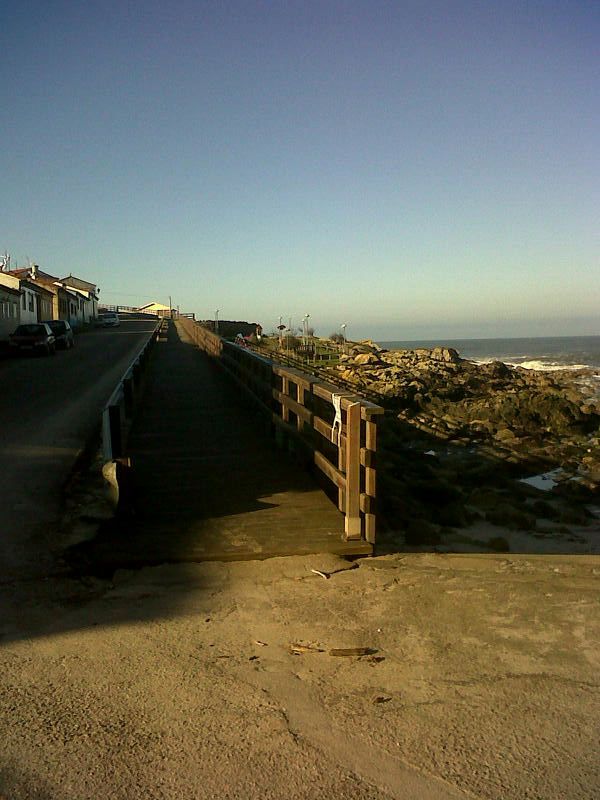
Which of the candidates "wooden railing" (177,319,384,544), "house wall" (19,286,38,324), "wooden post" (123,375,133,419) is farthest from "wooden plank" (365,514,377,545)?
"house wall" (19,286,38,324)

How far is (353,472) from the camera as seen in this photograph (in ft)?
20.5

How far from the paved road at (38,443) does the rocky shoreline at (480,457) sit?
3619 millimetres

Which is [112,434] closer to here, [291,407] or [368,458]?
[291,407]

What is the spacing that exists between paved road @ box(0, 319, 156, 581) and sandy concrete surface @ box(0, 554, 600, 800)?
1.08 metres

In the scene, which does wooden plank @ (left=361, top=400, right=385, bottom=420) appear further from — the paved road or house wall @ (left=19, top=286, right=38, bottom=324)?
house wall @ (left=19, top=286, right=38, bottom=324)

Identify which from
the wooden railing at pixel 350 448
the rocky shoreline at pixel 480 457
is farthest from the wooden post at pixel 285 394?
the rocky shoreline at pixel 480 457

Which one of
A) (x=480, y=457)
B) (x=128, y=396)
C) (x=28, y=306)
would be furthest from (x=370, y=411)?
(x=28, y=306)

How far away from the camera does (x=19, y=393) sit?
64.2 ft

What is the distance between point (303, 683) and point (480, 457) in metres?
14.8

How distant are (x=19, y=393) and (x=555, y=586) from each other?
55.1 feet

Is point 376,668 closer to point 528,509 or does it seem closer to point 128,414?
point 128,414

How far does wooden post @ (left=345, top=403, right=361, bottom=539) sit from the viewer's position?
20.4 feet

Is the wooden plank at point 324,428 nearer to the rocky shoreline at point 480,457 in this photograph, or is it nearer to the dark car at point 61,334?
the rocky shoreline at point 480,457

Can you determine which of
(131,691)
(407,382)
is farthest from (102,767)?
(407,382)
